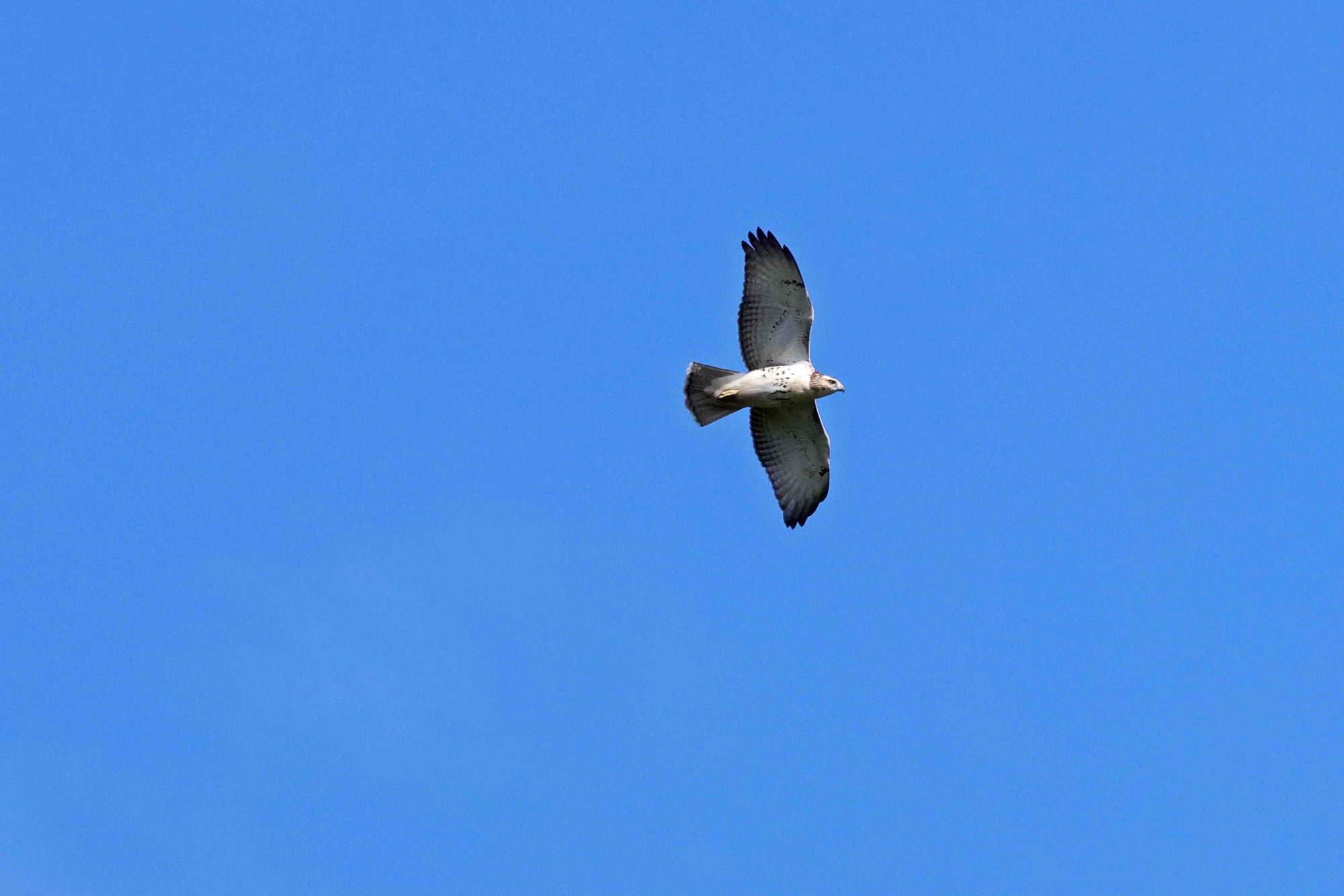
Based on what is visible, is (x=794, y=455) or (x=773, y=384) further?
(x=794, y=455)

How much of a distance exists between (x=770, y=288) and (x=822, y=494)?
3.26 metres

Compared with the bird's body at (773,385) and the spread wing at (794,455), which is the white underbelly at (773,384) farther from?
the spread wing at (794,455)

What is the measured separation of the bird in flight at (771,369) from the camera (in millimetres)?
29922

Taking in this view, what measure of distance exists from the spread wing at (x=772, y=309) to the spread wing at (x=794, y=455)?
0.95 m

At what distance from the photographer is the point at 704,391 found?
3061 cm

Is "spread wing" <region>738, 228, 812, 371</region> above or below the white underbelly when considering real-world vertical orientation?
above

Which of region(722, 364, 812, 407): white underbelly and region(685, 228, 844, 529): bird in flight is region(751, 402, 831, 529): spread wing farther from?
region(722, 364, 812, 407): white underbelly

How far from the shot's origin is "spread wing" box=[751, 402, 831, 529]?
31.3 m

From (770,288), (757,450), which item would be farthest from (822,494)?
(770,288)

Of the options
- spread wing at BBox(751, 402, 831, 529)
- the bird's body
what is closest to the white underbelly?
the bird's body

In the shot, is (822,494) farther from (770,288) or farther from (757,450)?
(770,288)

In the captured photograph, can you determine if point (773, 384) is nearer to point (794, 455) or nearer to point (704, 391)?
point (704, 391)

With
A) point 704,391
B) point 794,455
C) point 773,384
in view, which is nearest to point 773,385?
point 773,384

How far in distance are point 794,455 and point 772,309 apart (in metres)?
2.40
